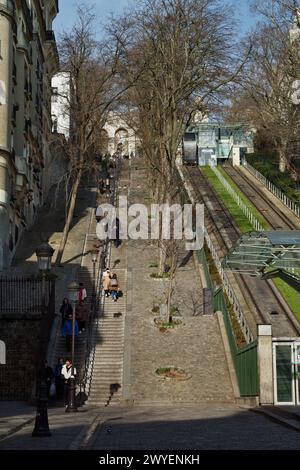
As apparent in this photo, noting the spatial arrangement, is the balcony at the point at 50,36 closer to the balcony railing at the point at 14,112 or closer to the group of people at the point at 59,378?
the balcony railing at the point at 14,112

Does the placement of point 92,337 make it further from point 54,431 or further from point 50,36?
point 50,36

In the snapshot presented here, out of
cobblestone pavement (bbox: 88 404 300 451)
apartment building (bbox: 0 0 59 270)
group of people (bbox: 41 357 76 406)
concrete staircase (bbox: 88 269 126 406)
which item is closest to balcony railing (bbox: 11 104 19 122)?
apartment building (bbox: 0 0 59 270)

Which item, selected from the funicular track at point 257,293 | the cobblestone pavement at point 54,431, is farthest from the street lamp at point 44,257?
the funicular track at point 257,293

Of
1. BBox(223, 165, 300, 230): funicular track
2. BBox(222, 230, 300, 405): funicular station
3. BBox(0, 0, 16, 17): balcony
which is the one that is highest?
BBox(0, 0, 16, 17): balcony

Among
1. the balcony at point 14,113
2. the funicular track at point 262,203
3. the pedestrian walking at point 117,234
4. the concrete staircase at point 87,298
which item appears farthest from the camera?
the funicular track at point 262,203

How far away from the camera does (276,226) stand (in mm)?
53656

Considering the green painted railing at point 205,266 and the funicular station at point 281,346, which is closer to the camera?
the funicular station at point 281,346

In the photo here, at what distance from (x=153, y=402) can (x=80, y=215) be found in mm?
31441

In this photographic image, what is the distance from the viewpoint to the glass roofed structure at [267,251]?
22625 millimetres

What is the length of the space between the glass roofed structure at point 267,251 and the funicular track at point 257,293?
608 centimetres

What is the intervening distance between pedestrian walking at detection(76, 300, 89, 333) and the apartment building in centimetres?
773

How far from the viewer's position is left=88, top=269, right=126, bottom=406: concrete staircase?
2789 cm

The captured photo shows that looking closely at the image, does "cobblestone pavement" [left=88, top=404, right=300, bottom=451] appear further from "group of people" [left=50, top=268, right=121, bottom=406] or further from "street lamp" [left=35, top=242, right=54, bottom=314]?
"street lamp" [left=35, top=242, right=54, bottom=314]
